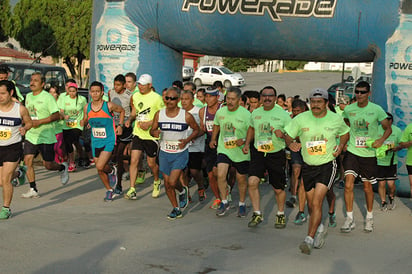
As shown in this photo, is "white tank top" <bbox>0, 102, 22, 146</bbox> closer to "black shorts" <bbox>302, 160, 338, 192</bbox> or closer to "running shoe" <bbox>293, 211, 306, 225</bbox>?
"black shorts" <bbox>302, 160, 338, 192</bbox>

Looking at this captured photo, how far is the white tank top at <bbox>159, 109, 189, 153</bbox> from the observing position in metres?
7.30

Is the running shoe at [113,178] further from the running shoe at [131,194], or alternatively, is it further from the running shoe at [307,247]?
the running shoe at [307,247]

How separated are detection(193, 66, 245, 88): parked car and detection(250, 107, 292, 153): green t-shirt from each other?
27.1 m

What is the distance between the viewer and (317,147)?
6.14m

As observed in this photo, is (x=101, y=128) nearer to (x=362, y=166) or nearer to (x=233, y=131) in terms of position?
(x=233, y=131)

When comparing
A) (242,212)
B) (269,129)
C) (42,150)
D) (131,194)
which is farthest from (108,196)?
(269,129)

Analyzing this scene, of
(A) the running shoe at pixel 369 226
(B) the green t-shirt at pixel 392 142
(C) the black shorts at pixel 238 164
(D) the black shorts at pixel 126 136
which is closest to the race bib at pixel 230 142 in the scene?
(C) the black shorts at pixel 238 164

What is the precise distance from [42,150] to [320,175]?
4.40 m

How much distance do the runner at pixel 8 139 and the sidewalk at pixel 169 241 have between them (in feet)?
1.14

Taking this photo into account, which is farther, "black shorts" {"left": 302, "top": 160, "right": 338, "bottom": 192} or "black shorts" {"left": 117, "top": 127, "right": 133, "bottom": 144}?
"black shorts" {"left": 117, "top": 127, "right": 133, "bottom": 144}

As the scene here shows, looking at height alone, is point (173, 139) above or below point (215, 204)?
above

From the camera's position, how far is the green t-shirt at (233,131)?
7.48 m

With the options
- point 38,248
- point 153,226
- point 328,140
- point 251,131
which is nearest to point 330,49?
point 251,131

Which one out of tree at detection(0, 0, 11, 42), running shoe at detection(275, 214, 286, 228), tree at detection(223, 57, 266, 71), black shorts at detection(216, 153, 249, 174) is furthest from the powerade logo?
tree at detection(223, 57, 266, 71)
